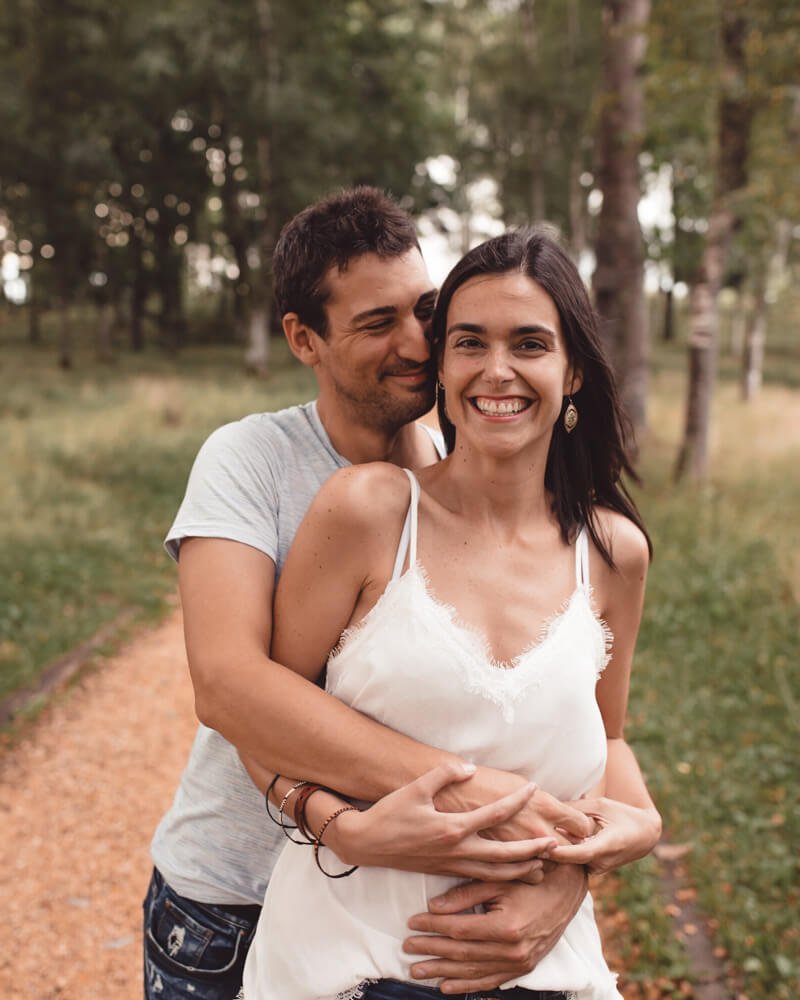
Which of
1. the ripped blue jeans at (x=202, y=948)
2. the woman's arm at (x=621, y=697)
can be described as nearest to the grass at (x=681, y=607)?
the woman's arm at (x=621, y=697)

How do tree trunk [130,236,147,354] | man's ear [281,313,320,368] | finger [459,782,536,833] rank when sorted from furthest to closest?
tree trunk [130,236,147,354]
man's ear [281,313,320,368]
finger [459,782,536,833]

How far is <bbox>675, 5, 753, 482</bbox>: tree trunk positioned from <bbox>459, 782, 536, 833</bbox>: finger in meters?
8.75

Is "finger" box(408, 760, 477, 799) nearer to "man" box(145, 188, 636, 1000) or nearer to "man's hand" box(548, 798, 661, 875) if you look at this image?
"man" box(145, 188, 636, 1000)

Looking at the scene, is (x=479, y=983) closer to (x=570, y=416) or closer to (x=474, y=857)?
(x=474, y=857)

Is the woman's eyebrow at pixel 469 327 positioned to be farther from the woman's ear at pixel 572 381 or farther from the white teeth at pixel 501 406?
the woman's ear at pixel 572 381

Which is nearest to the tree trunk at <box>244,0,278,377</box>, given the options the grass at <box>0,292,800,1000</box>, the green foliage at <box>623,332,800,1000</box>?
the grass at <box>0,292,800,1000</box>

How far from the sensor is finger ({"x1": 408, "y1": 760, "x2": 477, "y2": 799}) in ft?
5.12

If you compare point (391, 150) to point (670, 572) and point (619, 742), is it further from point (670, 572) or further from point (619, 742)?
point (619, 742)

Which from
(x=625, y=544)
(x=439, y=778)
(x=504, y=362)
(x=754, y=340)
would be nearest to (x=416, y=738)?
(x=439, y=778)

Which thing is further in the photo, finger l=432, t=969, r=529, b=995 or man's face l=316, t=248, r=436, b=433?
man's face l=316, t=248, r=436, b=433

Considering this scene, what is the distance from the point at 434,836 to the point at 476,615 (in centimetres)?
44

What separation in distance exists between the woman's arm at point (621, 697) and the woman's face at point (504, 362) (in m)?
0.35

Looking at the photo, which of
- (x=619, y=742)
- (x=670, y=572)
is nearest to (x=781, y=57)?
(x=670, y=572)

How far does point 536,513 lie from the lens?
6.59 feet
